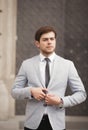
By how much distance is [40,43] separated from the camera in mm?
2576

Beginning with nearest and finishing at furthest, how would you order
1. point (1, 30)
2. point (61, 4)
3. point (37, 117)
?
1. point (37, 117)
2. point (1, 30)
3. point (61, 4)

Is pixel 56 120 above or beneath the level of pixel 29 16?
beneath

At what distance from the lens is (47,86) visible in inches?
99.2

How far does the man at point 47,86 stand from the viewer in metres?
2.49

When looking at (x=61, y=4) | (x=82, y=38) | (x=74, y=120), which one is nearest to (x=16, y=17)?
(x=61, y=4)

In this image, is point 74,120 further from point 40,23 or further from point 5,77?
point 40,23

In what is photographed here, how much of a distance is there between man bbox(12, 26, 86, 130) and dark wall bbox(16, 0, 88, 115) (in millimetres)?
3133

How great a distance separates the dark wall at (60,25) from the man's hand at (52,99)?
3334 mm

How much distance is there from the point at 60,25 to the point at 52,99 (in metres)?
3.44

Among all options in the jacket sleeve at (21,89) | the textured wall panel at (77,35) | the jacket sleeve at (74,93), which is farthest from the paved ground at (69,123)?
the jacket sleeve at (74,93)

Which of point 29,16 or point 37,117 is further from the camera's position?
point 29,16

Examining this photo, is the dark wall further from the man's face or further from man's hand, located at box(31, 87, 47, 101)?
man's hand, located at box(31, 87, 47, 101)

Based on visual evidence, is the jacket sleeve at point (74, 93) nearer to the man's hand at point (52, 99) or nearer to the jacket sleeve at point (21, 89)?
the man's hand at point (52, 99)

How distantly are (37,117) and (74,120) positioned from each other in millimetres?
3119
